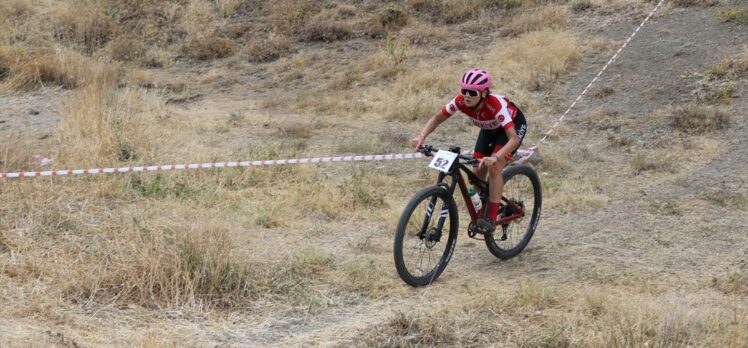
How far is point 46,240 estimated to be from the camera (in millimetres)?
6406

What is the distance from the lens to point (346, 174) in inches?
363

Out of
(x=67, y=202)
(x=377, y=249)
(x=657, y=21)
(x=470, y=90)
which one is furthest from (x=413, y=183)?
(x=657, y=21)

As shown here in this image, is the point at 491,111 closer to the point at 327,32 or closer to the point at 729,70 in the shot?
the point at 729,70

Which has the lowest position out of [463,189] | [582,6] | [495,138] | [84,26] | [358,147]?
[84,26]

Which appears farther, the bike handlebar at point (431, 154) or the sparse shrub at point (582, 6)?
the sparse shrub at point (582, 6)

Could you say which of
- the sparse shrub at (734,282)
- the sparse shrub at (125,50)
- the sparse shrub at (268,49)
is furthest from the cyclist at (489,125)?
the sparse shrub at (125,50)

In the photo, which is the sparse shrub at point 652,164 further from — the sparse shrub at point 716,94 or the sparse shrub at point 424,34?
the sparse shrub at point 424,34

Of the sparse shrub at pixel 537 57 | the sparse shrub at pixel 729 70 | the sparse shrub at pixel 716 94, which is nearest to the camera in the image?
the sparse shrub at pixel 716 94

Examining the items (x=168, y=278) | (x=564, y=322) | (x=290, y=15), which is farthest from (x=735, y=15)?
(x=168, y=278)

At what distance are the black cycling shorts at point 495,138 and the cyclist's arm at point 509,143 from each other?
0.82ft

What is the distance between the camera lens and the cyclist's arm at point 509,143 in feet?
19.9

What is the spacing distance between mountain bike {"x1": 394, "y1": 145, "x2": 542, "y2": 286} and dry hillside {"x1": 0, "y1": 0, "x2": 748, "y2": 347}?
0.16m

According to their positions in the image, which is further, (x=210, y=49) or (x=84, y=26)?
(x=84, y=26)

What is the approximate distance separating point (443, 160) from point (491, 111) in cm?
63
